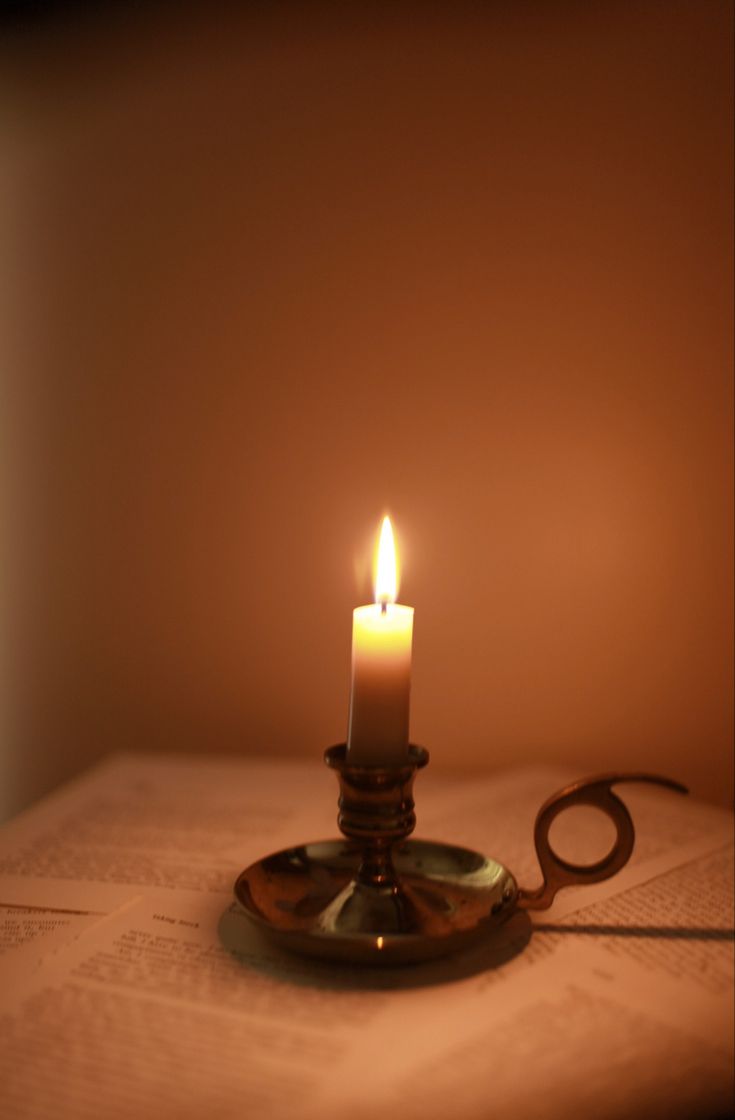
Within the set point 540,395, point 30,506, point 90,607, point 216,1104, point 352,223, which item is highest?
point 352,223

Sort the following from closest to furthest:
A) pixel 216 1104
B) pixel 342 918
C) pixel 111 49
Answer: pixel 216 1104 → pixel 342 918 → pixel 111 49

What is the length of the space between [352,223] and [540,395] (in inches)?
10.0

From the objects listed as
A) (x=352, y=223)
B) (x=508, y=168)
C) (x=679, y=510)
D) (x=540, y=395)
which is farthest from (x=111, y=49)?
(x=679, y=510)

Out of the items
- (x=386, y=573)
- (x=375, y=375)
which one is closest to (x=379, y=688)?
(x=386, y=573)

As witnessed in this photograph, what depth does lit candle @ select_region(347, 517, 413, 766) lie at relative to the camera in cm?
66

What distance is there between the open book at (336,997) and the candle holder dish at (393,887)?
0.02m

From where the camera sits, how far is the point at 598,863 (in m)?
0.68

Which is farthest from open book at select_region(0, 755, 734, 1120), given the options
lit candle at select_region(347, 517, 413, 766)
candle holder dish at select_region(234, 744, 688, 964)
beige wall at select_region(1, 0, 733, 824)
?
beige wall at select_region(1, 0, 733, 824)

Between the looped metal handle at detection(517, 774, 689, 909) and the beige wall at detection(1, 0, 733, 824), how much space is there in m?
0.40

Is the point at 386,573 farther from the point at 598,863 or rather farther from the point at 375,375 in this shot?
the point at 375,375

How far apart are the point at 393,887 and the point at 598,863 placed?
13 centimetres

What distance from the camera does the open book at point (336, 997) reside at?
0.49 metres

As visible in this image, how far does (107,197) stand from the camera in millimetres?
1133

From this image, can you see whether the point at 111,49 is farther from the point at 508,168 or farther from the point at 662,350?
the point at 662,350
